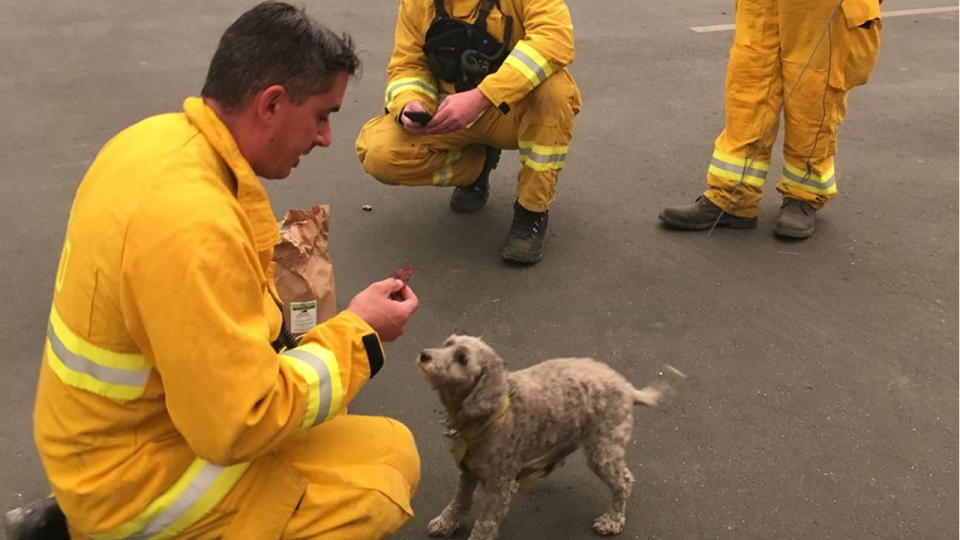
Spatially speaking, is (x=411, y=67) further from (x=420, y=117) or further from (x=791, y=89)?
(x=791, y=89)

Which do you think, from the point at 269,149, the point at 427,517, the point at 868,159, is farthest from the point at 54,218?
the point at 868,159

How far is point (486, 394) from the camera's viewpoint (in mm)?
2707

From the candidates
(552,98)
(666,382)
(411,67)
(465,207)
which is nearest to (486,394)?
(666,382)

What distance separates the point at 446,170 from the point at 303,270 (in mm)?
1468

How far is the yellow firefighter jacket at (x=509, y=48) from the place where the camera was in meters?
4.12

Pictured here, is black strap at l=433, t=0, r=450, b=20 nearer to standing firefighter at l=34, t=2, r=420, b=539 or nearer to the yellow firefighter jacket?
the yellow firefighter jacket

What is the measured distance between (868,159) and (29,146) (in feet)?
16.2

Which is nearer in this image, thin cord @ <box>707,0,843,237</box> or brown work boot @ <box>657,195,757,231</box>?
thin cord @ <box>707,0,843,237</box>

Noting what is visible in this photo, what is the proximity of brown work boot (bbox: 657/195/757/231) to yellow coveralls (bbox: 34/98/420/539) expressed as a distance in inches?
111

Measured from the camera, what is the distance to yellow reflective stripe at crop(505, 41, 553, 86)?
412 cm

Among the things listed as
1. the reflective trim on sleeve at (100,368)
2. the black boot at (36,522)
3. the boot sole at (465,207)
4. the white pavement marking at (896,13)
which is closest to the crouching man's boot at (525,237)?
the boot sole at (465,207)

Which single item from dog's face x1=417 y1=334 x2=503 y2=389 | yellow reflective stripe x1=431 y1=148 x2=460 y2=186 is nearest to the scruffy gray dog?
dog's face x1=417 y1=334 x2=503 y2=389

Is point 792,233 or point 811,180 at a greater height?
point 811,180

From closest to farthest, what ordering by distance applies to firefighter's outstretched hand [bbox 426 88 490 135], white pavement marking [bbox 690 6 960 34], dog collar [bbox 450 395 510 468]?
dog collar [bbox 450 395 510 468], firefighter's outstretched hand [bbox 426 88 490 135], white pavement marking [bbox 690 6 960 34]
